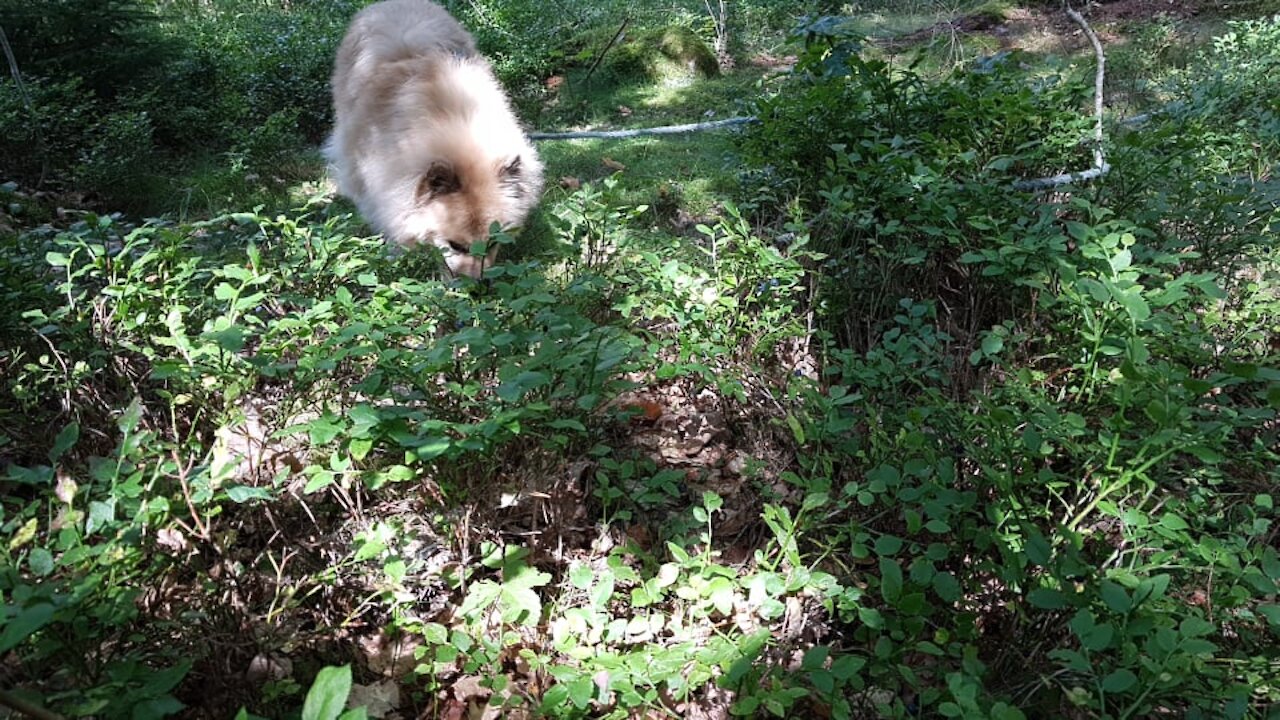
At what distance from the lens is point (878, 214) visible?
3426 millimetres

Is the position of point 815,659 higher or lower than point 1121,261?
lower

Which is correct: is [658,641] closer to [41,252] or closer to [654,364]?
[654,364]

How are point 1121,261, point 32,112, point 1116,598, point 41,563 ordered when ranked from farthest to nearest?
point 32,112, point 1121,261, point 1116,598, point 41,563

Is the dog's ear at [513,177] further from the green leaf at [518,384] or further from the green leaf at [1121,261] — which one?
the green leaf at [1121,261]

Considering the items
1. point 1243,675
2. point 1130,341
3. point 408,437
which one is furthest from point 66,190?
point 1243,675

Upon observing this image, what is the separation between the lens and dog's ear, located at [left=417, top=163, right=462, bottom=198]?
3807 millimetres

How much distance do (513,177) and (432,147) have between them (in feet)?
1.61

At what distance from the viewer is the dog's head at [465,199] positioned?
3928 millimetres

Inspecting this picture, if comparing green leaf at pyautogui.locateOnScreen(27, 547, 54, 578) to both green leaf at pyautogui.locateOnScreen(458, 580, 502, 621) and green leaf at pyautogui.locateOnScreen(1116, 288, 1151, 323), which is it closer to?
green leaf at pyautogui.locateOnScreen(458, 580, 502, 621)

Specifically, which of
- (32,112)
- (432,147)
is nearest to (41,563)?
(432,147)

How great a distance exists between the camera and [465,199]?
13.0 ft

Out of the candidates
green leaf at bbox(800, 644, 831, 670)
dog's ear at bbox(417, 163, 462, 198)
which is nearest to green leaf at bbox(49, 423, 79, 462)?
green leaf at bbox(800, 644, 831, 670)

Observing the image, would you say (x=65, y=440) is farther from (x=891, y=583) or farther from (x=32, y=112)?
(x=32, y=112)

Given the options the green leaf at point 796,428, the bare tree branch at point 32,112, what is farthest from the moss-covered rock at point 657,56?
the green leaf at point 796,428
